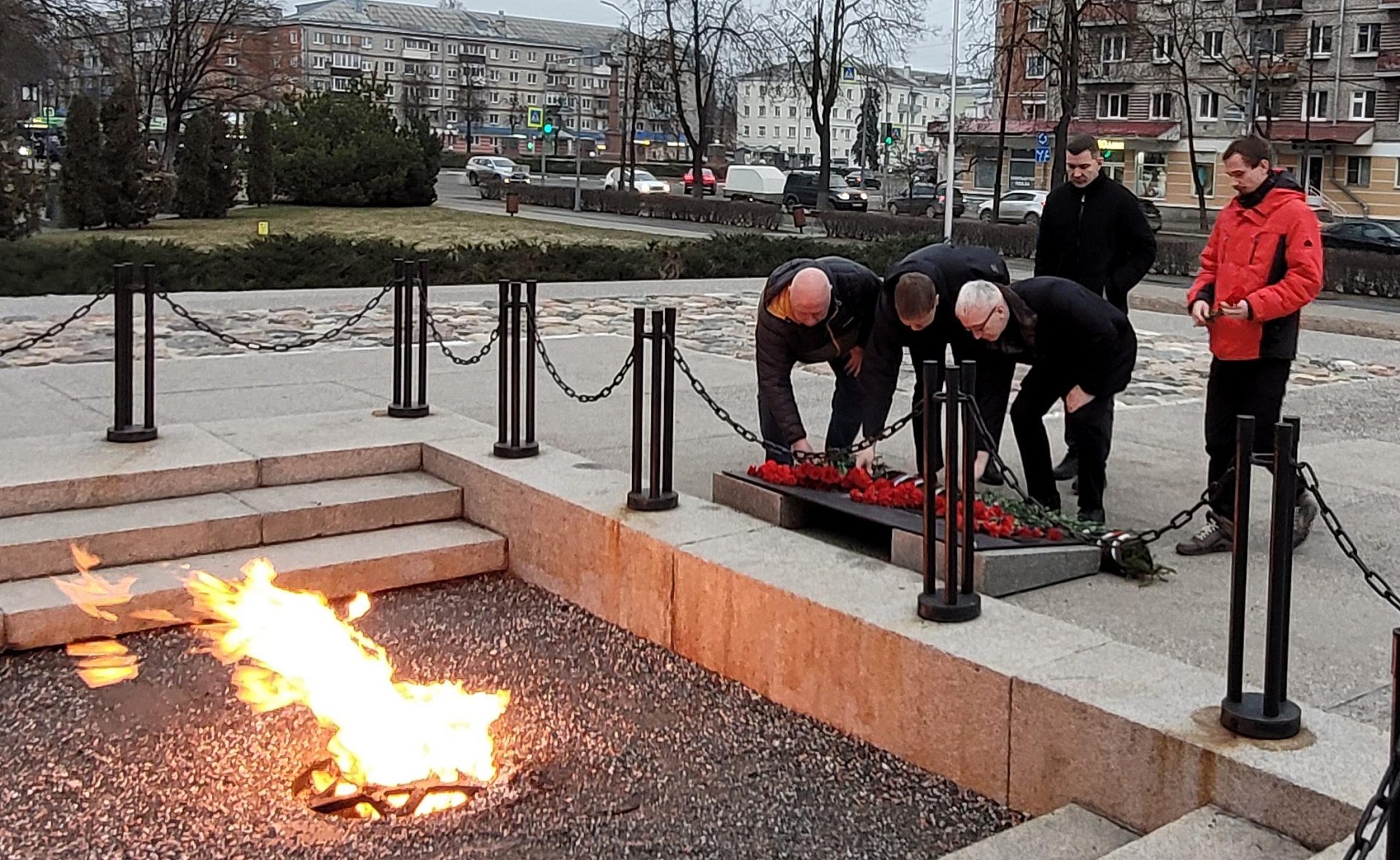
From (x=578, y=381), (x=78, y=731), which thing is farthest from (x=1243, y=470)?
(x=578, y=381)

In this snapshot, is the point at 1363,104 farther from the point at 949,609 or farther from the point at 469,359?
the point at 949,609

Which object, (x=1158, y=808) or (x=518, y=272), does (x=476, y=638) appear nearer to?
(x=1158, y=808)

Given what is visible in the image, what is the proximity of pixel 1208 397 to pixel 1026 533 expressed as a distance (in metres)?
1.34

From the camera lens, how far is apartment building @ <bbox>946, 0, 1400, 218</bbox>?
197 feet

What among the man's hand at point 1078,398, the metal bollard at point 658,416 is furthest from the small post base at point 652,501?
the man's hand at point 1078,398

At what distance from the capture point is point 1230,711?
4.06 meters

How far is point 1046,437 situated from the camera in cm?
701

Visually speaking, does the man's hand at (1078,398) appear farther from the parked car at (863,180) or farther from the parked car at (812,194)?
the parked car at (863,180)

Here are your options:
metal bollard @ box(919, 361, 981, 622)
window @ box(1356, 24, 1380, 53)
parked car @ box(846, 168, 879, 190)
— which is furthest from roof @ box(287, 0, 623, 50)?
metal bollard @ box(919, 361, 981, 622)

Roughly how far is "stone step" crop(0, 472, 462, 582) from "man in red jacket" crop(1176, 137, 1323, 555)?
3.65 m

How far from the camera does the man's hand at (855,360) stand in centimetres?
732

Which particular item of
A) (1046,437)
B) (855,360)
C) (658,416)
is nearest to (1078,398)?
(1046,437)

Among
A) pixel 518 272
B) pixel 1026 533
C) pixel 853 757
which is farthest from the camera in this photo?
pixel 518 272

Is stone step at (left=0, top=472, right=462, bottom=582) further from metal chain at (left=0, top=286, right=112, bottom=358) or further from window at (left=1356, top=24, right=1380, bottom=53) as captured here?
window at (left=1356, top=24, right=1380, bottom=53)
